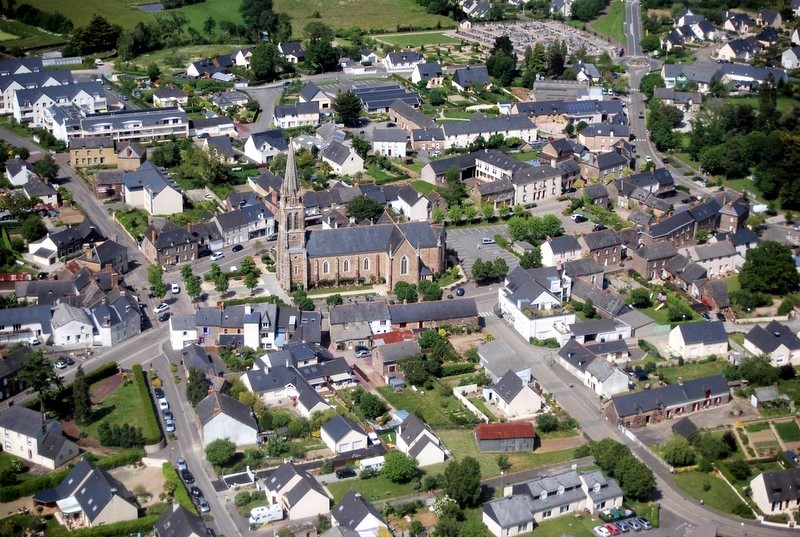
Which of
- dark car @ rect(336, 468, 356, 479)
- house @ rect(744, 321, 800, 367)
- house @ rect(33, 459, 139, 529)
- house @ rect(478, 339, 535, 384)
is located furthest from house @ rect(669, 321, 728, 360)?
house @ rect(33, 459, 139, 529)

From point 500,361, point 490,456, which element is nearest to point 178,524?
point 490,456

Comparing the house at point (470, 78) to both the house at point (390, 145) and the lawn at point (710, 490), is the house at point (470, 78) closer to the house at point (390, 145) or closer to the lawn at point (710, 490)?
the house at point (390, 145)

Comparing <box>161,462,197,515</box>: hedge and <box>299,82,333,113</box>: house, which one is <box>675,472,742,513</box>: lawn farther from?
<box>299,82,333,113</box>: house

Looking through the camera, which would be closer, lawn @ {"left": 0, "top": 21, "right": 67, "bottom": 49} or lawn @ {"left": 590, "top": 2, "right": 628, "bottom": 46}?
lawn @ {"left": 0, "top": 21, "right": 67, "bottom": 49}

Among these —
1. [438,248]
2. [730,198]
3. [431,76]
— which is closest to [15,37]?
[431,76]

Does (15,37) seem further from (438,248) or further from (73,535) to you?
(73,535)

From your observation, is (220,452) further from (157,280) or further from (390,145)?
(390,145)

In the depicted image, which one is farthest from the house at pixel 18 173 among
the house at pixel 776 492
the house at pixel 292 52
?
the house at pixel 776 492
